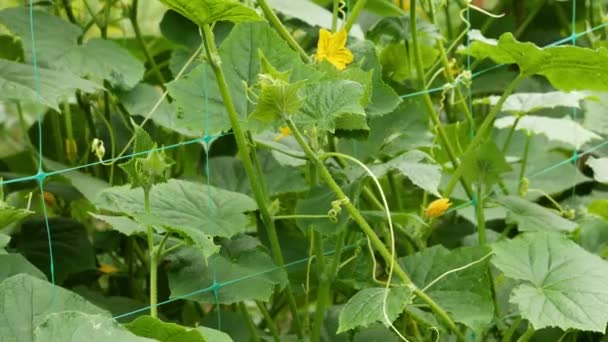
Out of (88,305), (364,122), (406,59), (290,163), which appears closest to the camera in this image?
(88,305)

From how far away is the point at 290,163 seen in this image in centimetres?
144

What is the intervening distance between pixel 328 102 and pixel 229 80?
0.15 meters

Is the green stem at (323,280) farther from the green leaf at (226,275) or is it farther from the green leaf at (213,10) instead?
the green leaf at (213,10)

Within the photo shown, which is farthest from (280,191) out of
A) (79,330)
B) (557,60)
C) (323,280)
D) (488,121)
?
(79,330)

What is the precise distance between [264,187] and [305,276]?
182mm

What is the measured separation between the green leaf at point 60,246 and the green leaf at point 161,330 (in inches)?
18.8

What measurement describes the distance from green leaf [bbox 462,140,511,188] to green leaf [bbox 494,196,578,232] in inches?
2.7

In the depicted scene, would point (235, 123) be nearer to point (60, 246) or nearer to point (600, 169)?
point (60, 246)

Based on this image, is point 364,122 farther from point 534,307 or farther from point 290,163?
point 534,307

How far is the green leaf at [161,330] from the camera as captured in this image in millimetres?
1047

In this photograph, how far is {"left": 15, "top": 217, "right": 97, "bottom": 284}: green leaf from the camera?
1530 millimetres

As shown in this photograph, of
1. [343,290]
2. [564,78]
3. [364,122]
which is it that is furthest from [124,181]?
[564,78]

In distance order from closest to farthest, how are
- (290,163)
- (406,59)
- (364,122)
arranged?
1. (364,122)
2. (290,163)
3. (406,59)

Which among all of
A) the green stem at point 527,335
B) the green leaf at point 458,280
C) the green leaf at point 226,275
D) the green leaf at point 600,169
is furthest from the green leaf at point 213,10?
the green leaf at point 600,169
